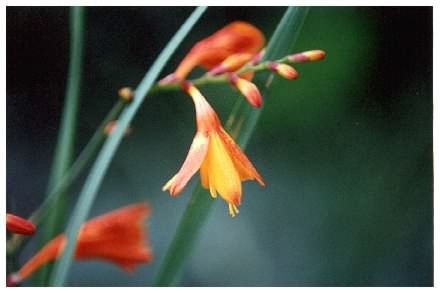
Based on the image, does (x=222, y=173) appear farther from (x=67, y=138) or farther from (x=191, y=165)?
(x=67, y=138)

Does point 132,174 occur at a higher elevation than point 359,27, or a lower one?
lower

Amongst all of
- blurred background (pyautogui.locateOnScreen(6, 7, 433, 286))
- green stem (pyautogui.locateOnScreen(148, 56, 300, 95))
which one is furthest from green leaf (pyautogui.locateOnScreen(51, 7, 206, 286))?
blurred background (pyautogui.locateOnScreen(6, 7, 433, 286))

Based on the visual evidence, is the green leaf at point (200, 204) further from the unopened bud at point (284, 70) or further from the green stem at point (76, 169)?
the green stem at point (76, 169)

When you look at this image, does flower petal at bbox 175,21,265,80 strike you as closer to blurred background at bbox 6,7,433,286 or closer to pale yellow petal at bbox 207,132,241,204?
blurred background at bbox 6,7,433,286

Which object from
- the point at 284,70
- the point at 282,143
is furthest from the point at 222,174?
the point at 282,143

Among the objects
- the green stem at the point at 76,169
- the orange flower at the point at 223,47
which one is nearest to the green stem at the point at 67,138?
the green stem at the point at 76,169

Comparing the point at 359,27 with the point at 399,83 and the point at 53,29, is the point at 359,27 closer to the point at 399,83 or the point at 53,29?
the point at 399,83
